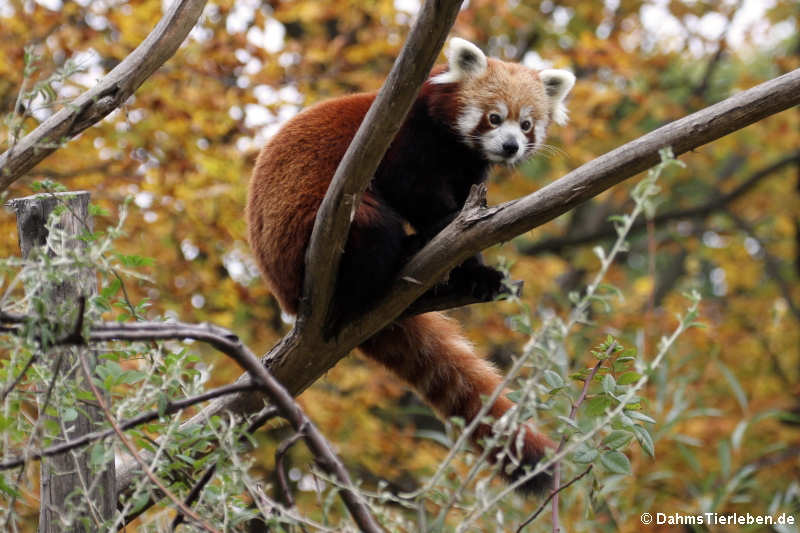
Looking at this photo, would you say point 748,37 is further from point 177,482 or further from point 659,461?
point 177,482

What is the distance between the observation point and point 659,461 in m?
6.67

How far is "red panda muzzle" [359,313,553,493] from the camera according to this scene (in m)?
3.16

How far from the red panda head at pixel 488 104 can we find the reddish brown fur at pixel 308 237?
45 cm

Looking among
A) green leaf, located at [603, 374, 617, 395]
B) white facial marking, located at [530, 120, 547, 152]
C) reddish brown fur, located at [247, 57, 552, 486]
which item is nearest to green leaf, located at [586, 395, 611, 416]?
green leaf, located at [603, 374, 617, 395]

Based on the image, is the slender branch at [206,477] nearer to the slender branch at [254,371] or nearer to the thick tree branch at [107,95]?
the slender branch at [254,371]

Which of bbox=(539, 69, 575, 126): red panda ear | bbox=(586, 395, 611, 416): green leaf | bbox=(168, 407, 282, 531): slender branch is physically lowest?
bbox=(168, 407, 282, 531): slender branch

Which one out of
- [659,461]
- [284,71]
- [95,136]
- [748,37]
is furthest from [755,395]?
[95,136]

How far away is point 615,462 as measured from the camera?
204 centimetres

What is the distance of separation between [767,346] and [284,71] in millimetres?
5014

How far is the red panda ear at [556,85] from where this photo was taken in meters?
4.05

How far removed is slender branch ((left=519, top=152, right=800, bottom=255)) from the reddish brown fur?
A: 488 centimetres

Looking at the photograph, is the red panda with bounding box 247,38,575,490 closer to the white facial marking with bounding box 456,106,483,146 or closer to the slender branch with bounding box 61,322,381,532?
the white facial marking with bounding box 456,106,483,146

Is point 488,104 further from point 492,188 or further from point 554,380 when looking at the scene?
point 492,188

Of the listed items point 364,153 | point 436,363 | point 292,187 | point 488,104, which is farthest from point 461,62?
point 364,153
